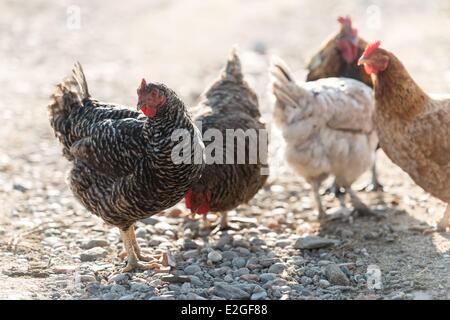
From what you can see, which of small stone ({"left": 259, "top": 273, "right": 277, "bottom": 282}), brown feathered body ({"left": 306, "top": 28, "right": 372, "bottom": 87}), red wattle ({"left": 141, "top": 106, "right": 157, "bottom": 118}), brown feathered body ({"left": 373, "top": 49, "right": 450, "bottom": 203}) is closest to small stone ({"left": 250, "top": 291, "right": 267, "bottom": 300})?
small stone ({"left": 259, "top": 273, "right": 277, "bottom": 282})

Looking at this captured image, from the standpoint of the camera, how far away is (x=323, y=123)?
19.9 feet

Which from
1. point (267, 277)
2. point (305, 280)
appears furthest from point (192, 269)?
point (305, 280)

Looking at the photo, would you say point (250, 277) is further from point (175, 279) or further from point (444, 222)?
point (444, 222)

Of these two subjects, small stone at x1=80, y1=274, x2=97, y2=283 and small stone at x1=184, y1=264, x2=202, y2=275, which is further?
small stone at x1=184, y1=264, x2=202, y2=275

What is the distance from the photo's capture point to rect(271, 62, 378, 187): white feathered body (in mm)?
6027

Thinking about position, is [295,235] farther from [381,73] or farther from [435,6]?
[435,6]

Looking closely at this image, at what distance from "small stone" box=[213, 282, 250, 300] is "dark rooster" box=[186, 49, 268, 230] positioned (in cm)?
95

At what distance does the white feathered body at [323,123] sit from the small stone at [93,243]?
6.11 ft

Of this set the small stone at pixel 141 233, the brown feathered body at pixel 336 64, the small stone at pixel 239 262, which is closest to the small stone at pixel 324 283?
the small stone at pixel 239 262

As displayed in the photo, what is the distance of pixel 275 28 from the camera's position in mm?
13602

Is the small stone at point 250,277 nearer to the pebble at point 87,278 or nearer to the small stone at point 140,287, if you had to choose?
the small stone at point 140,287

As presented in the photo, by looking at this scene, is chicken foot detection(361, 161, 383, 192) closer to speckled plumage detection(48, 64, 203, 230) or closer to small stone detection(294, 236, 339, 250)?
small stone detection(294, 236, 339, 250)

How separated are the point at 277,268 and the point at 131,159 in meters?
1.41
